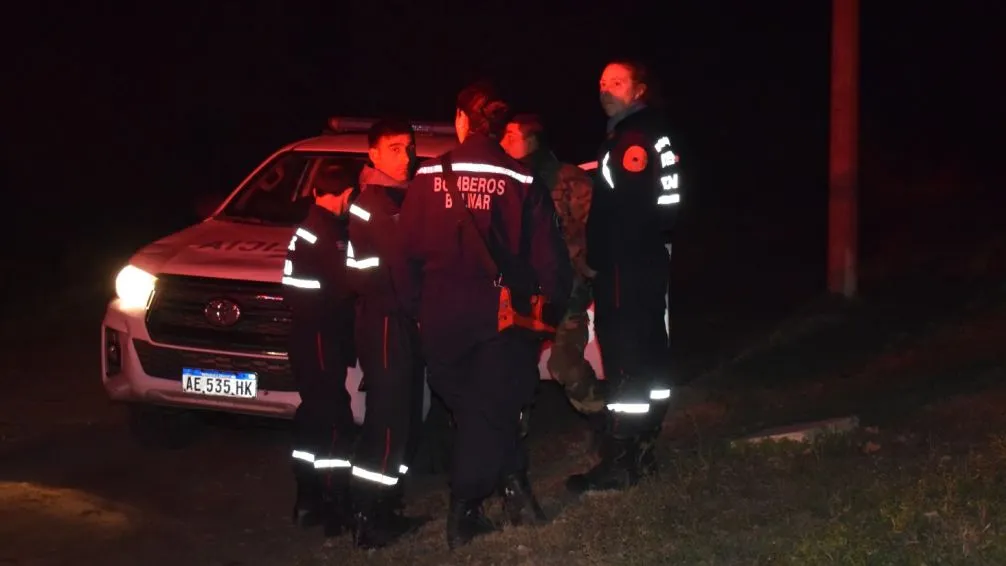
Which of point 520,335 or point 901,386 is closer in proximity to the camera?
point 520,335

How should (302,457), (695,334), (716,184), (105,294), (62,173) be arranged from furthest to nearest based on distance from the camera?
1. (716,184)
2. (62,173)
3. (105,294)
4. (695,334)
5. (302,457)

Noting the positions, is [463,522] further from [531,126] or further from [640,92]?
[640,92]

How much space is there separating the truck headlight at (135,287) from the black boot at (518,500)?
2.59m

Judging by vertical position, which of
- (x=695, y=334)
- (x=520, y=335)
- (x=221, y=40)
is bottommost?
(x=695, y=334)

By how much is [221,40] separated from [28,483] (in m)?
15.3

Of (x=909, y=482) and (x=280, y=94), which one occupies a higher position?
(x=280, y=94)

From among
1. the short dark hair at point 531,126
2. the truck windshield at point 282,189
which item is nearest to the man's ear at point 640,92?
the short dark hair at point 531,126

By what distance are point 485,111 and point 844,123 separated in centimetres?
587

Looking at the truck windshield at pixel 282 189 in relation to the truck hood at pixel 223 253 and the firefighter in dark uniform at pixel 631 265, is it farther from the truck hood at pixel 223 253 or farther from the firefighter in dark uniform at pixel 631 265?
the firefighter in dark uniform at pixel 631 265

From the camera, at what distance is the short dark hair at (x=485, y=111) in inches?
→ 221

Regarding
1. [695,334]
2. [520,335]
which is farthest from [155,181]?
[520,335]

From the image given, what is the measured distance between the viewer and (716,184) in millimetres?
23922

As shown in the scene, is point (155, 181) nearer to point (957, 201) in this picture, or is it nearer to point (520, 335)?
point (957, 201)

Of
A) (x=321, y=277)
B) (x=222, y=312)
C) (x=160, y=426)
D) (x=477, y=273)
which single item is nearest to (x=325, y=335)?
(x=321, y=277)
